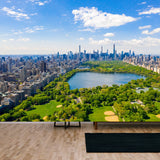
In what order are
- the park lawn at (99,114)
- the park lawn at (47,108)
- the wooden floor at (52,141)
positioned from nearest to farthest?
the wooden floor at (52,141)
the park lawn at (99,114)
the park lawn at (47,108)

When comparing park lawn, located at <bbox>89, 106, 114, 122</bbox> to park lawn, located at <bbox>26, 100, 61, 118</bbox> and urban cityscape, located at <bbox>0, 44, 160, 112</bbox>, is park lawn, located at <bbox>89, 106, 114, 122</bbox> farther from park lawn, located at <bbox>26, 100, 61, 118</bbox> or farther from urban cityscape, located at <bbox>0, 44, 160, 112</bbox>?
urban cityscape, located at <bbox>0, 44, 160, 112</bbox>

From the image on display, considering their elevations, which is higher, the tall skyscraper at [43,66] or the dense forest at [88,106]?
the tall skyscraper at [43,66]

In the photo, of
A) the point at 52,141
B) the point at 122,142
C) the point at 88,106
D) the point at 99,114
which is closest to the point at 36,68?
the point at 88,106

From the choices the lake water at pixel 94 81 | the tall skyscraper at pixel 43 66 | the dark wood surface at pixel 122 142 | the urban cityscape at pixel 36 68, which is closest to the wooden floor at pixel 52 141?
the dark wood surface at pixel 122 142

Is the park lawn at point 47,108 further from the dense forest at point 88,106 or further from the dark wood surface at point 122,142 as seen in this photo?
the dark wood surface at point 122,142

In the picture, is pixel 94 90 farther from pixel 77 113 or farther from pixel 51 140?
pixel 51 140

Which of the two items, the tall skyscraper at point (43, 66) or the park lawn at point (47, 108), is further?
the tall skyscraper at point (43, 66)

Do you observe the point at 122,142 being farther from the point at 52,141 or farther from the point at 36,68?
the point at 36,68
